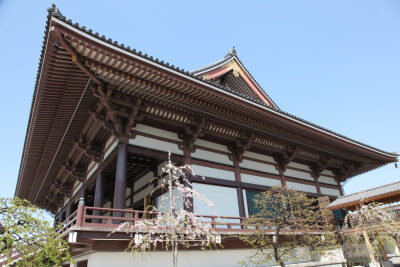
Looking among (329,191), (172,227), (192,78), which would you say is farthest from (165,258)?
(329,191)

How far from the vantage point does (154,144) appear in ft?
36.5

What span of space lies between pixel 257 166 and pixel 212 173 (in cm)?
306

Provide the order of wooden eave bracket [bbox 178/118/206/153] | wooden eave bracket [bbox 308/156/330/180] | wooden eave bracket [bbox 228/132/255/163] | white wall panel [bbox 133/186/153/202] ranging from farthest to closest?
wooden eave bracket [bbox 308/156/330/180]
white wall panel [bbox 133/186/153/202]
wooden eave bracket [bbox 228/132/255/163]
wooden eave bracket [bbox 178/118/206/153]

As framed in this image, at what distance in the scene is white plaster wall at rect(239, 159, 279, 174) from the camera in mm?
13703

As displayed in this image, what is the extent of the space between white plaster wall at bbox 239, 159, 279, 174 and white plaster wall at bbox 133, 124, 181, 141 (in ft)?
12.1

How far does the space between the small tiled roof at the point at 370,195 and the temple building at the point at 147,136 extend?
1.85 meters

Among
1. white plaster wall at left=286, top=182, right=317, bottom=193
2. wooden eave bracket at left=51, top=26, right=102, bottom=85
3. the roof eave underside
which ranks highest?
the roof eave underside

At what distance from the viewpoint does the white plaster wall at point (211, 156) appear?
39.9ft

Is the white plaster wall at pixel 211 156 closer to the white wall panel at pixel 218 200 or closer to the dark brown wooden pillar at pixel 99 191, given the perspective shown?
the white wall panel at pixel 218 200

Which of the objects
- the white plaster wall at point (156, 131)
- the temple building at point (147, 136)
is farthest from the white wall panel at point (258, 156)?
the white plaster wall at point (156, 131)

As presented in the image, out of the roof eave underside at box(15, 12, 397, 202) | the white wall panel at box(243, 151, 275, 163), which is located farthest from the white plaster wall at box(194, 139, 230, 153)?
the roof eave underside at box(15, 12, 397, 202)

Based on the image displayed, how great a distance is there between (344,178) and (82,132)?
16.2 m

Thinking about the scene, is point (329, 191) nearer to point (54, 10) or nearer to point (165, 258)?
point (165, 258)

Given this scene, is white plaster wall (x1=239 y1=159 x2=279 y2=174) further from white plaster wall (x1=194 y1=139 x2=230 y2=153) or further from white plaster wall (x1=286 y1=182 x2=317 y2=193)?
white plaster wall (x1=286 y1=182 x2=317 y2=193)
